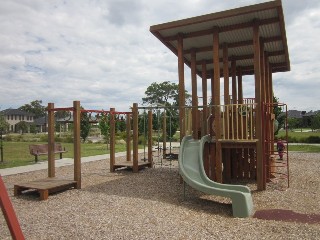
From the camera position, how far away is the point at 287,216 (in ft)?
20.9

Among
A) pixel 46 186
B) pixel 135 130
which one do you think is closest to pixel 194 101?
pixel 135 130

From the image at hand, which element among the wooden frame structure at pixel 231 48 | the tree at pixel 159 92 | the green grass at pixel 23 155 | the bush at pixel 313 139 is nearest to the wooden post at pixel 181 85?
the wooden frame structure at pixel 231 48

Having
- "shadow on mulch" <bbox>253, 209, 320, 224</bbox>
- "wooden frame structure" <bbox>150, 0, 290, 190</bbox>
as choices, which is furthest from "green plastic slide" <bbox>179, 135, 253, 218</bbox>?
"wooden frame structure" <bbox>150, 0, 290, 190</bbox>

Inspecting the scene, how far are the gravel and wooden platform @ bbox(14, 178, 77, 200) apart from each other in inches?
7.5

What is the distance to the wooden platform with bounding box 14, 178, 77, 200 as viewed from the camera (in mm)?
7973

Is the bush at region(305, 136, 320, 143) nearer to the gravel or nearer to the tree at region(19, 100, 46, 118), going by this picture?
the gravel

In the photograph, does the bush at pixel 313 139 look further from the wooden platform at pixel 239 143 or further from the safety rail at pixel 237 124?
the wooden platform at pixel 239 143

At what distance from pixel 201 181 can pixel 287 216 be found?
7.19 feet

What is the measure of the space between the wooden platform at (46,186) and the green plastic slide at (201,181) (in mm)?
3404

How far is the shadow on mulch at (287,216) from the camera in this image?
6.06 meters

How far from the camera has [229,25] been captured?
9055 millimetres

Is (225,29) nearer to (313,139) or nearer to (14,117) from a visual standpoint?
(313,139)

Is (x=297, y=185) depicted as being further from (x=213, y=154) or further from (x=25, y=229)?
(x=25, y=229)

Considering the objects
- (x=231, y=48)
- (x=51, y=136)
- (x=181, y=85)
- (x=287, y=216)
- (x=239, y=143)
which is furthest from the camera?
(x=231, y=48)
